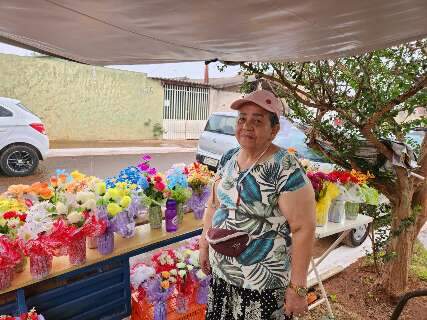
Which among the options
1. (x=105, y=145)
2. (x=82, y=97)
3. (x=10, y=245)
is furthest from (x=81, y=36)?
(x=82, y=97)

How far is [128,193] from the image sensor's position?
2.24m

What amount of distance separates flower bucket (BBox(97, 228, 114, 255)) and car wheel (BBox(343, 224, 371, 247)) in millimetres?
3765

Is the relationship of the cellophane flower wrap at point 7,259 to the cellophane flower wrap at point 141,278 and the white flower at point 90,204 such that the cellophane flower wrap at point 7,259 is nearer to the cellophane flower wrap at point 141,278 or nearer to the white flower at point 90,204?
the white flower at point 90,204

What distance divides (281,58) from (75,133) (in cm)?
1268

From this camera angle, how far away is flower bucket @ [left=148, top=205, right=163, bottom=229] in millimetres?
2565

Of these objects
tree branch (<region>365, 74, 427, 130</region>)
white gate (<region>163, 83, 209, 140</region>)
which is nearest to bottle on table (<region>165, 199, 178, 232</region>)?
tree branch (<region>365, 74, 427, 130</region>)

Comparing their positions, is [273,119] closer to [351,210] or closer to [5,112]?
[351,210]

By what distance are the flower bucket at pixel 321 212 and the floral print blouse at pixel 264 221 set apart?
1135 millimetres

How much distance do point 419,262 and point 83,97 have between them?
12844 mm

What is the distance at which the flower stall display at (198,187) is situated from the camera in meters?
2.78

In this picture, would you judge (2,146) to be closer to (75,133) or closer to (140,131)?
(75,133)

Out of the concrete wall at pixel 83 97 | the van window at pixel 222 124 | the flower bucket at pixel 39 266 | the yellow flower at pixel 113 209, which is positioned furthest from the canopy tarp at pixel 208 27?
the concrete wall at pixel 83 97

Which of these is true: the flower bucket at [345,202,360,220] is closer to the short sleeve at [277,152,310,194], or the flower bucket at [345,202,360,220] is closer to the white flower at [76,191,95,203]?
the short sleeve at [277,152,310,194]

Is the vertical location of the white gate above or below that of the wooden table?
above
